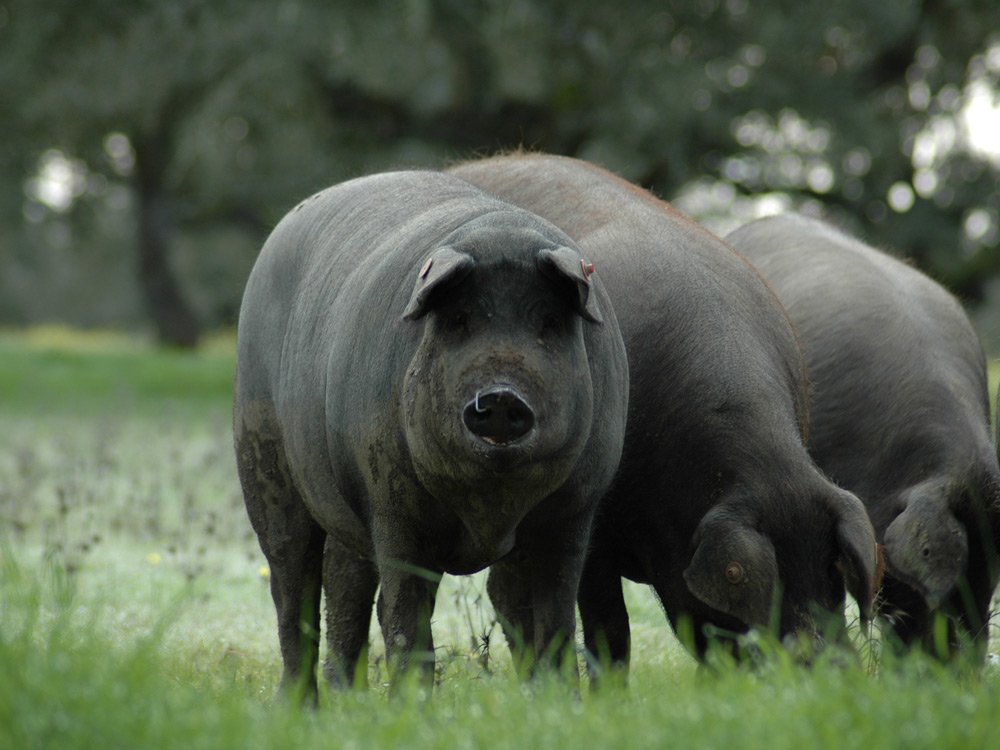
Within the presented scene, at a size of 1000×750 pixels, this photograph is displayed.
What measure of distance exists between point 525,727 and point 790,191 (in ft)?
83.4

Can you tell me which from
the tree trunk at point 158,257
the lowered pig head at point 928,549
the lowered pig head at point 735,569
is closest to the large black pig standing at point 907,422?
the lowered pig head at point 928,549

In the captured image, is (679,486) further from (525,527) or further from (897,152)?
(897,152)

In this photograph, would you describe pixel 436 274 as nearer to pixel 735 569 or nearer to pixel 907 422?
pixel 735 569

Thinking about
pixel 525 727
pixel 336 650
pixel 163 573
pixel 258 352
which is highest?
pixel 258 352

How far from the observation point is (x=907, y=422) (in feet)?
22.1

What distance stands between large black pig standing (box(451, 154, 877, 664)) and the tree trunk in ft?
92.5

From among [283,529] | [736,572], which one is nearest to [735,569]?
[736,572]

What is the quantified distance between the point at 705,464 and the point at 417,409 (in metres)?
1.41

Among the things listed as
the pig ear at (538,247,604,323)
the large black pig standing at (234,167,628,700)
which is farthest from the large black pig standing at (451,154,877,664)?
the pig ear at (538,247,604,323)

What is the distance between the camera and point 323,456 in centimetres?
550

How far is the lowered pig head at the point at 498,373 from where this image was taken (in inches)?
178

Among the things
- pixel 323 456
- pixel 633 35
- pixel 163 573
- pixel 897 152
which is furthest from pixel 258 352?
pixel 897 152

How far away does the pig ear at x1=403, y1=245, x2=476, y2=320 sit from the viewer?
4.56 meters

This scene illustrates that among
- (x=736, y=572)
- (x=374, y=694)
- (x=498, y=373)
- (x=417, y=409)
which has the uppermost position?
(x=498, y=373)
